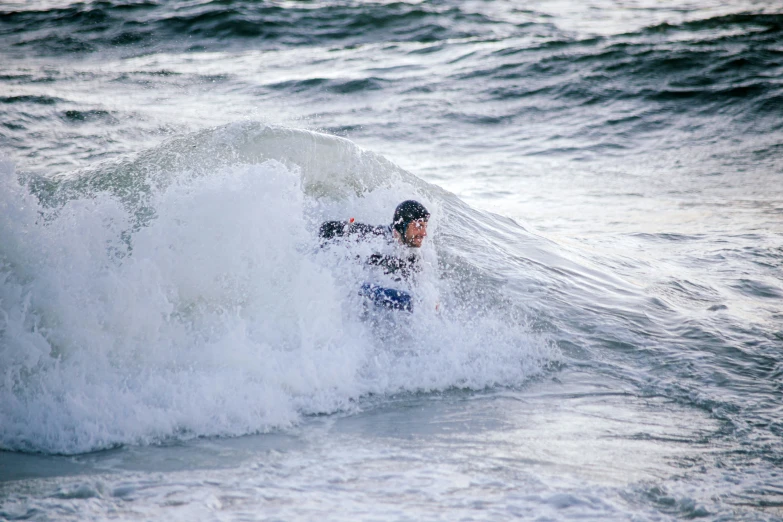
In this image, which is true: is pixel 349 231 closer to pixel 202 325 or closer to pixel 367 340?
pixel 367 340

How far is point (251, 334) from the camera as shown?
507 cm

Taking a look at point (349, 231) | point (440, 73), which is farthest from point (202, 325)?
point (440, 73)

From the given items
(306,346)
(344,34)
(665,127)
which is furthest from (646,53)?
(306,346)

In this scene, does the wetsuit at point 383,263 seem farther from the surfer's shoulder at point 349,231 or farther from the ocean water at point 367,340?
the ocean water at point 367,340

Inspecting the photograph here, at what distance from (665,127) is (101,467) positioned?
12.6 meters

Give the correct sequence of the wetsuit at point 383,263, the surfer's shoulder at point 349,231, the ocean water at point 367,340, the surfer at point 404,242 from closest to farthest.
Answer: the ocean water at point 367,340, the wetsuit at point 383,263, the surfer at point 404,242, the surfer's shoulder at point 349,231

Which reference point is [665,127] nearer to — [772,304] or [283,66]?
[772,304]

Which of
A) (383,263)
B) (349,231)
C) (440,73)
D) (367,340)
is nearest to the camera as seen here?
(367,340)

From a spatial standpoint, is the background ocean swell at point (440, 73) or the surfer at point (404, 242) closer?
the surfer at point (404, 242)

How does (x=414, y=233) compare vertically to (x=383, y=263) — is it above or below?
above

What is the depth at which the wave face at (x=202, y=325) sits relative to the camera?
4230 mm

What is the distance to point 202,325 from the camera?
16.3ft

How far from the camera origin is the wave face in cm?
423

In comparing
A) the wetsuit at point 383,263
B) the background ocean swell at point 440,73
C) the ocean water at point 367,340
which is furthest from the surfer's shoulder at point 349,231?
the background ocean swell at point 440,73
